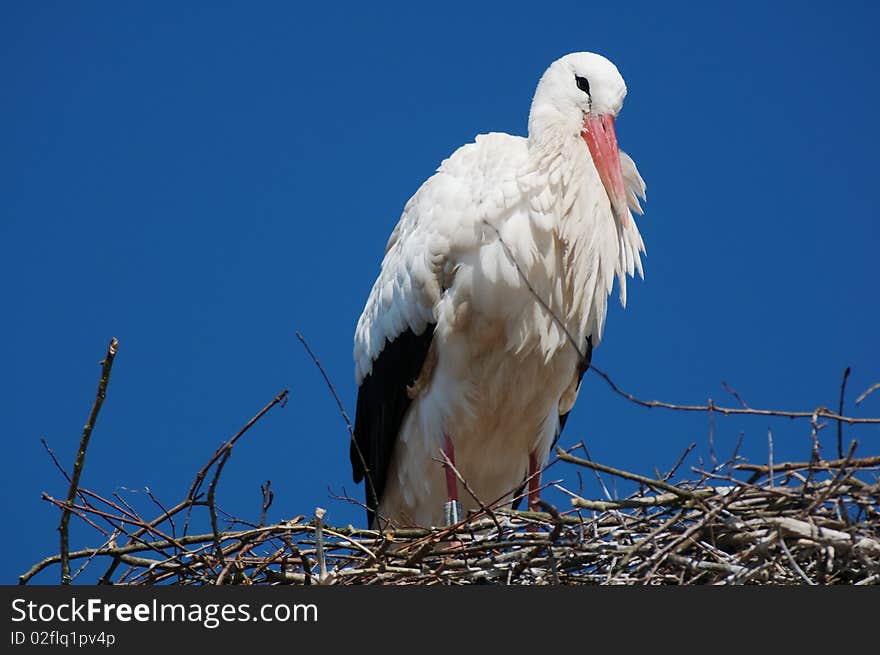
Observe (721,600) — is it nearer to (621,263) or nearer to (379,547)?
(379,547)

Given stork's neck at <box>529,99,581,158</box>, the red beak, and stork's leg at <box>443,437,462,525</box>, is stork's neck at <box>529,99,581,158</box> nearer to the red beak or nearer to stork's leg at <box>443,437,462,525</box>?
the red beak

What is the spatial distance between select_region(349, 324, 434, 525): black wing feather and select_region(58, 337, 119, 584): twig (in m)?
1.37

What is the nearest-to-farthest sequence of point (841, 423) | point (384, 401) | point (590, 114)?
point (841, 423), point (590, 114), point (384, 401)

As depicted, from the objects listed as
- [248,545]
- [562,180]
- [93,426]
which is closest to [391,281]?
[562,180]

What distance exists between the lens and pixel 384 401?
5.08 m

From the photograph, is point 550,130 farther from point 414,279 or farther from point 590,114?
point 414,279

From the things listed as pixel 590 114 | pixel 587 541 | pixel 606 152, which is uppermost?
pixel 590 114

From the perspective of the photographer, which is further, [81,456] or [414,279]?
[414,279]

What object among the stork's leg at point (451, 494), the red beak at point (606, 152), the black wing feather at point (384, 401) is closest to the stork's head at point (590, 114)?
the red beak at point (606, 152)

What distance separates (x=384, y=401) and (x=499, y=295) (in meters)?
0.66

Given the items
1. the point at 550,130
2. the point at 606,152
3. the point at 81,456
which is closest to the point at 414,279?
the point at 550,130

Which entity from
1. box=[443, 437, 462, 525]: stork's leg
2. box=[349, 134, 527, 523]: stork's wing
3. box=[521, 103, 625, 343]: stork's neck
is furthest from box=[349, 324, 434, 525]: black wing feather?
box=[521, 103, 625, 343]: stork's neck

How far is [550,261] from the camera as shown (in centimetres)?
475

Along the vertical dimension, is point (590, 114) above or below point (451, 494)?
above
